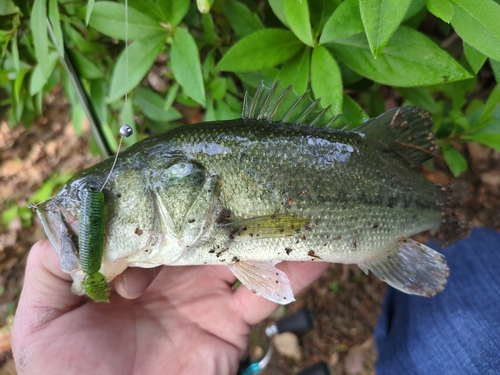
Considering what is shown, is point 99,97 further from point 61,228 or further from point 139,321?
point 139,321

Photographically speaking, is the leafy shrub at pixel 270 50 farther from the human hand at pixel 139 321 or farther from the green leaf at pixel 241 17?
the human hand at pixel 139 321

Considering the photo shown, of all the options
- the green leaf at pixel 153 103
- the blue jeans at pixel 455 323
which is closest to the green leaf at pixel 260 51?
the green leaf at pixel 153 103

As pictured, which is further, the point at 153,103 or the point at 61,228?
the point at 153,103

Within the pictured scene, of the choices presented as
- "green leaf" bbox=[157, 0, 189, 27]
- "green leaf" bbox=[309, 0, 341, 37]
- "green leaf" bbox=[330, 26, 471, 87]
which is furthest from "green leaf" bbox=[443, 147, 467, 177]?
"green leaf" bbox=[157, 0, 189, 27]

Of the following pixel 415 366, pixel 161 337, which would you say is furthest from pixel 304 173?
pixel 415 366

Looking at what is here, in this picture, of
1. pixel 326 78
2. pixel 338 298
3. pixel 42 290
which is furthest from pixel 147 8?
pixel 338 298
